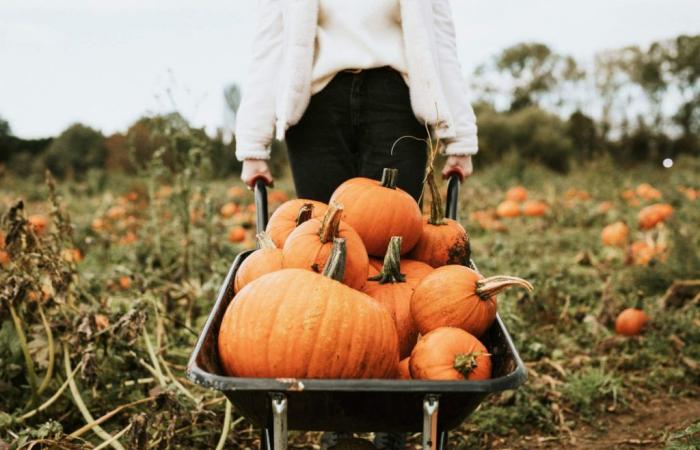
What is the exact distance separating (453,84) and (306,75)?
0.55m

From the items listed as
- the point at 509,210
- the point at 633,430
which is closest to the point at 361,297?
the point at 633,430

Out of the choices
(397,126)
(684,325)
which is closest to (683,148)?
(684,325)

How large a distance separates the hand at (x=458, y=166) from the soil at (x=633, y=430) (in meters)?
1.09

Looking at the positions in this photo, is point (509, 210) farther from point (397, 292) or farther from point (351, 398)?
point (351, 398)

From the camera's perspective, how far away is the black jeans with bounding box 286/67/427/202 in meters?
2.35

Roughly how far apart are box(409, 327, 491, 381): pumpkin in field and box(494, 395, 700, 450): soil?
4.61ft

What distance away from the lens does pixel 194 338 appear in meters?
3.42

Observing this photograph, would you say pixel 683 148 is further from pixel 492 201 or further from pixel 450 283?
pixel 450 283

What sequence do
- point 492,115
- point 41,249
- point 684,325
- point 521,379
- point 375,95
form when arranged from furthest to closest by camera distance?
point 492,115
point 684,325
point 41,249
point 375,95
point 521,379

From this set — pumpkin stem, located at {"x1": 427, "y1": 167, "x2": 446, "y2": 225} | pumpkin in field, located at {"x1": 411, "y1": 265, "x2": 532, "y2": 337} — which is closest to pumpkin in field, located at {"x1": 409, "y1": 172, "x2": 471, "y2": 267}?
pumpkin stem, located at {"x1": 427, "y1": 167, "x2": 446, "y2": 225}

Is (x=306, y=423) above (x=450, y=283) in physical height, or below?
below

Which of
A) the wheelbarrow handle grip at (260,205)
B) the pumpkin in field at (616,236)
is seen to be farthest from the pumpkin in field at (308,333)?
the pumpkin in field at (616,236)

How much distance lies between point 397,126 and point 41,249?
1.38 meters

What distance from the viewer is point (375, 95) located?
2.35 m
